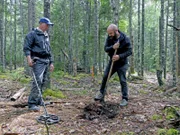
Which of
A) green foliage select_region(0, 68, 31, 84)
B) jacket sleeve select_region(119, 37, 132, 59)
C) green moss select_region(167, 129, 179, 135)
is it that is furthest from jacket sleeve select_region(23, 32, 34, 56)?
green foliage select_region(0, 68, 31, 84)

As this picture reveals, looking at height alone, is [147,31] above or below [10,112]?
above

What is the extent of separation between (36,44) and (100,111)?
2.29 metres

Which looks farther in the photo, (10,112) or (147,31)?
(147,31)

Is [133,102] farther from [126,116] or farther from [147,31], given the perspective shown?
[147,31]

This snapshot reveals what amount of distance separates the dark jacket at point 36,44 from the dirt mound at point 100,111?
181 centimetres

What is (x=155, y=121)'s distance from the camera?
533cm

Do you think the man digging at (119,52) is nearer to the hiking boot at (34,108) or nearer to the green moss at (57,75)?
the hiking boot at (34,108)

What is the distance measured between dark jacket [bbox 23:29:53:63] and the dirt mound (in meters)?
1.81

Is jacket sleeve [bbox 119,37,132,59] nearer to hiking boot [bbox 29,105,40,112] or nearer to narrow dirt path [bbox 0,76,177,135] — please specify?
narrow dirt path [bbox 0,76,177,135]

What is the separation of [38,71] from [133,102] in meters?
2.76

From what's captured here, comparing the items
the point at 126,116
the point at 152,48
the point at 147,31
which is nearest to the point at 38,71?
the point at 126,116

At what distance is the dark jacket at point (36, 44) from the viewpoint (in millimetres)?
6156

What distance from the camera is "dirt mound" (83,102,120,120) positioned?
561 centimetres

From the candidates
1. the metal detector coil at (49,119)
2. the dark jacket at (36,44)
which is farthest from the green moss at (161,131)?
the dark jacket at (36,44)
